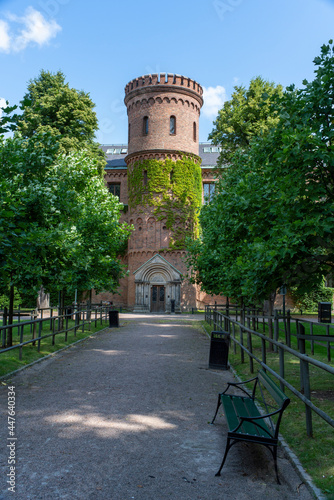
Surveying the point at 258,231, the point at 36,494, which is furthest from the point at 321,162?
the point at 36,494

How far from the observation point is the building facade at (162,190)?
37.8 meters

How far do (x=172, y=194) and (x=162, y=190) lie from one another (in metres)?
1.02

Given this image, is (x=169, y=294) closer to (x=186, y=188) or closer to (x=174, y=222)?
(x=174, y=222)

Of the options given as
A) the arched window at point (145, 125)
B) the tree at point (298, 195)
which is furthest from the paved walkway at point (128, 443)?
the arched window at point (145, 125)

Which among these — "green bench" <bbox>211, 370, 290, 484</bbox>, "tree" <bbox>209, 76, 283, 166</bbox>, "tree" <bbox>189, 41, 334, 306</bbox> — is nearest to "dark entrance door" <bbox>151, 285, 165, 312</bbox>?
"tree" <bbox>209, 76, 283, 166</bbox>

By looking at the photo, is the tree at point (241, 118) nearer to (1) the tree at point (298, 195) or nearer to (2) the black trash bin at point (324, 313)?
(2) the black trash bin at point (324, 313)

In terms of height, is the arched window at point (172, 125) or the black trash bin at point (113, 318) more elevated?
the arched window at point (172, 125)

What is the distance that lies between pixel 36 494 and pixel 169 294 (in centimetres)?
3395

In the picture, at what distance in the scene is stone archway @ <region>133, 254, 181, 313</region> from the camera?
37406 mm

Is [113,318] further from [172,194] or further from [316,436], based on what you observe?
[172,194]

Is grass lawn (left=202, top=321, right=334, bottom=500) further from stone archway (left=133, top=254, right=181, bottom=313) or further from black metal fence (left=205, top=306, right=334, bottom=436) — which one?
stone archway (left=133, top=254, right=181, bottom=313)

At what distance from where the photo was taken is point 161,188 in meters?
38.4

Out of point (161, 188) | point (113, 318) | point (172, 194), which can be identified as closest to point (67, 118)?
point (161, 188)

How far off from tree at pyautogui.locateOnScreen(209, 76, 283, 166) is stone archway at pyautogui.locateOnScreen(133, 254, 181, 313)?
1230 cm
